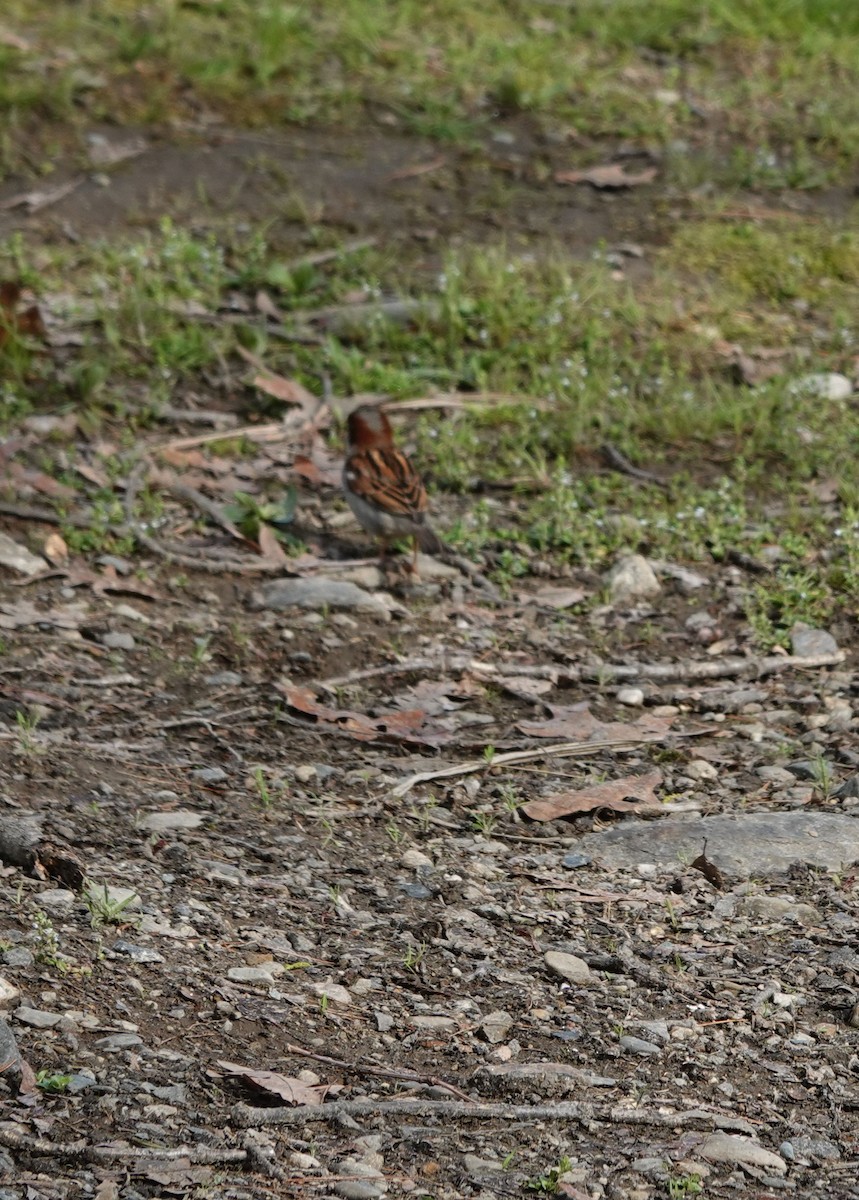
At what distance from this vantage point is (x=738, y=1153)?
11.3 feet

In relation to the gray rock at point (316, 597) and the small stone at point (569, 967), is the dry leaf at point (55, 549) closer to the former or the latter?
the gray rock at point (316, 597)

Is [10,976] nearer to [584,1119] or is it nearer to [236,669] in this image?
[584,1119]

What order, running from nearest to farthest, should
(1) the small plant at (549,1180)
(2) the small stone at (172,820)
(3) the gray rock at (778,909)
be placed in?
(1) the small plant at (549,1180), (3) the gray rock at (778,909), (2) the small stone at (172,820)

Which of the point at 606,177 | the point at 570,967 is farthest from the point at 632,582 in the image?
the point at 606,177

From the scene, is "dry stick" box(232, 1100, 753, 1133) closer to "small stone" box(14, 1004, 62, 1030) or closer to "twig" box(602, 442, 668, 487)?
"small stone" box(14, 1004, 62, 1030)

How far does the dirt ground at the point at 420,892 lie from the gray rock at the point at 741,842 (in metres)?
0.01

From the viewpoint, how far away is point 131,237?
9.16m

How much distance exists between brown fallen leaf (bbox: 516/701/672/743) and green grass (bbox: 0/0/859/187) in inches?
217

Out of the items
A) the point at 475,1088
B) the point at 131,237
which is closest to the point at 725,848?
the point at 475,1088

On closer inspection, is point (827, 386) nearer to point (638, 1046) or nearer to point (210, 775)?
point (210, 775)

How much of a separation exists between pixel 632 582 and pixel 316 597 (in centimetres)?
130

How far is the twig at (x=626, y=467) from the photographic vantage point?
7.66 metres

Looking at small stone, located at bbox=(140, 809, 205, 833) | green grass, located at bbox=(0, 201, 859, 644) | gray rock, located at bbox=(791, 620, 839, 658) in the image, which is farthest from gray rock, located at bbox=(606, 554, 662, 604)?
small stone, located at bbox=(140, 809, 205, 833)

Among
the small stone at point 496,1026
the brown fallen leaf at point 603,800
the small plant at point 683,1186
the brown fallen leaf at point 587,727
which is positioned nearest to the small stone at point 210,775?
the brown fallen leaf at point 603,800
